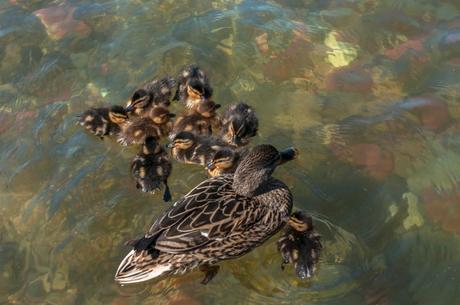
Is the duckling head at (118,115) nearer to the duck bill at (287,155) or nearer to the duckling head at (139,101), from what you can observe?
the duckling head at (139,101)

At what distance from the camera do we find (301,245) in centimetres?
345

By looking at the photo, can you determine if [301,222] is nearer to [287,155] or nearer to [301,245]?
[301,245]

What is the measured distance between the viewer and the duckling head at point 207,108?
451 centimetres

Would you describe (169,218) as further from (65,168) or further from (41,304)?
(65,168)

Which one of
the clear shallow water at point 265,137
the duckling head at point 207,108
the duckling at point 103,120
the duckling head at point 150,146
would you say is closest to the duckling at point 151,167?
the duckling head at point 150,146

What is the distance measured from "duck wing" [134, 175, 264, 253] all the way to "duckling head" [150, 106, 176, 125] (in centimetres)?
112

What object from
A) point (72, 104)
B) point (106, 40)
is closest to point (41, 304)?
point (72, 104)

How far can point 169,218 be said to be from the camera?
3.35 meters

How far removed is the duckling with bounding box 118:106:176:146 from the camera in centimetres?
443

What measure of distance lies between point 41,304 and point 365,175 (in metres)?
2.51

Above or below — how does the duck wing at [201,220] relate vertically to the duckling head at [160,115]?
above

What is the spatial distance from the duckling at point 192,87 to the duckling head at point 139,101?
1.06 ft

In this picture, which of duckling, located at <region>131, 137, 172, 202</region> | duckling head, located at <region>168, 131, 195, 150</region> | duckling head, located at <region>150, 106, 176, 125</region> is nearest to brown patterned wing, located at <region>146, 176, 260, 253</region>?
duckling, located at <region>131, 137, 172, 202</region>

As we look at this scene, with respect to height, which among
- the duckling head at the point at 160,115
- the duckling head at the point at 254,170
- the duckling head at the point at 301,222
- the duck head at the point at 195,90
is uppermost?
the duckling head at the point at 254,170
